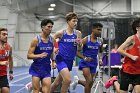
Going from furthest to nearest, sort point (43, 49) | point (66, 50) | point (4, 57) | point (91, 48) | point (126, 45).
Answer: point (91, 48) < point (66, 50) < point (4, 57) < point (43, 49) < point (126, 45)

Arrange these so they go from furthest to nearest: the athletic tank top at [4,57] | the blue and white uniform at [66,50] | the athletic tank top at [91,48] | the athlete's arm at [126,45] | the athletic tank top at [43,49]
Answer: the athletic tank top at [91,48] → the blue and white uniform at [66,50] → the athletic tank top at [4,57] → the athletic tank top at [43,49] → the athlete's arm at [126,45]

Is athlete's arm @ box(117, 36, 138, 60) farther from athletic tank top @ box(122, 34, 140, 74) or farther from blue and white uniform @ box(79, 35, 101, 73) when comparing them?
blue and white uniform @ box(79, 35, 101, 73)

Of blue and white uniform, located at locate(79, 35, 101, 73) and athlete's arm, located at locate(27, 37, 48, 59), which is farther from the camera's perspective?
blue and white uniform, located at locate(79, 35, 101, 73)

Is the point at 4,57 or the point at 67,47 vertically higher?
the point at 67,47

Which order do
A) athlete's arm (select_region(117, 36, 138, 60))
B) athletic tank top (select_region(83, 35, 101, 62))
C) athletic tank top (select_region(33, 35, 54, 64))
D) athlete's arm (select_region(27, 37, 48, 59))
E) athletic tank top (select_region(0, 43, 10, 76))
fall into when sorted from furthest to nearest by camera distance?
athletic tank top (select_region(83, 35, 101, 62))
athletic tank top (select_region(0, 43, 10, 76))
athletic tank top (select_region(33, 35, 54, 64))
athlete's arm (select_region(27, 37, 48, 59))
athlete's arm (select_region(117, 36, 138, 60))

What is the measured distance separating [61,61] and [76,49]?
49 centimetres

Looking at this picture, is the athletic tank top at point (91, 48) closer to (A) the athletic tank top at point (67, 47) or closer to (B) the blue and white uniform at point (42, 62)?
(A) the athletic tank top at point (67, 47)

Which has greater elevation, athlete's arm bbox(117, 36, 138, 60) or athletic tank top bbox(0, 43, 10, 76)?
athlete's arm bbox(117, 36, 138, 60)

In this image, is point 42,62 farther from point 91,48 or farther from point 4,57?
point 91,48

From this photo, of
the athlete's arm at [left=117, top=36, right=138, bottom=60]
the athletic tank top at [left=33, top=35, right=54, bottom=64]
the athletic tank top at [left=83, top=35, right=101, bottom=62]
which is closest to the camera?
the athlete's arm at [left=117, top=36, right=138, bottom=60]

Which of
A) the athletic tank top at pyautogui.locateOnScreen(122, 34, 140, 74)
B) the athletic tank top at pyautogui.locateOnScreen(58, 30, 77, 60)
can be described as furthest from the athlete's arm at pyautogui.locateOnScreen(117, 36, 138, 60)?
the athletic tank top at pyautogui.locateOnScreen(58, 30, 77, 60)

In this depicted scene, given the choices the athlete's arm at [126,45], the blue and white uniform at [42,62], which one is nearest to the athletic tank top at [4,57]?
the blue and white uniform at [42,62]

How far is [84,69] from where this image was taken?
28.4ft

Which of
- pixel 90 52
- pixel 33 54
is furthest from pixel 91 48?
pixel 33 54
